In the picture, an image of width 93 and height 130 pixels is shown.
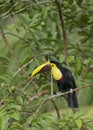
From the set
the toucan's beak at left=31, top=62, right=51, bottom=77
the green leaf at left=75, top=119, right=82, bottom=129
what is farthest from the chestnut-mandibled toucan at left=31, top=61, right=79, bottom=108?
the green leaf at left=75, top=119, right=82, bottom=129

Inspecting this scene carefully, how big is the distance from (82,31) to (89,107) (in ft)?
1.29

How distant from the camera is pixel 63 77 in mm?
1482

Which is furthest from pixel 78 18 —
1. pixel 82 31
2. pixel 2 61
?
pixel 2 61

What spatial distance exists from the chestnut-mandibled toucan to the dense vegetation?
4 cm

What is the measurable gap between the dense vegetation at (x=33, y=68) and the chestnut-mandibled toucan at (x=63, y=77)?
0.13 feet

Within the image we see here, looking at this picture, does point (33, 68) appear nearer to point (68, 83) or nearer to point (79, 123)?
point (68, 83)

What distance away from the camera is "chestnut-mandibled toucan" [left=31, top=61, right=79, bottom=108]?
1409 millimetres

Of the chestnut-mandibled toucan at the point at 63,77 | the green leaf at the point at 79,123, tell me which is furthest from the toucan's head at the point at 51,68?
the green leaf at the point at 79,123

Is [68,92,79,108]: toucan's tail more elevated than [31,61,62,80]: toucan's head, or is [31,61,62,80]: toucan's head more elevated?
[31,61,62,80]: toucan's head

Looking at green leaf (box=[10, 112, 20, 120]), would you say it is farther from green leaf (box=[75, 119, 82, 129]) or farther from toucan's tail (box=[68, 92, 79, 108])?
toucan's tail (box=[68, 92, 79, 108])

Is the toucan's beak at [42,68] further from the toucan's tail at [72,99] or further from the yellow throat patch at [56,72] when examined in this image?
the toucan's tail at [72,99]

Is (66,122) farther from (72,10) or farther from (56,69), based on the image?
(72,10)

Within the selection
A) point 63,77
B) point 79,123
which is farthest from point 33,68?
point 79,123

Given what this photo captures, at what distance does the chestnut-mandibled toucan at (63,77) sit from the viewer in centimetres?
141
